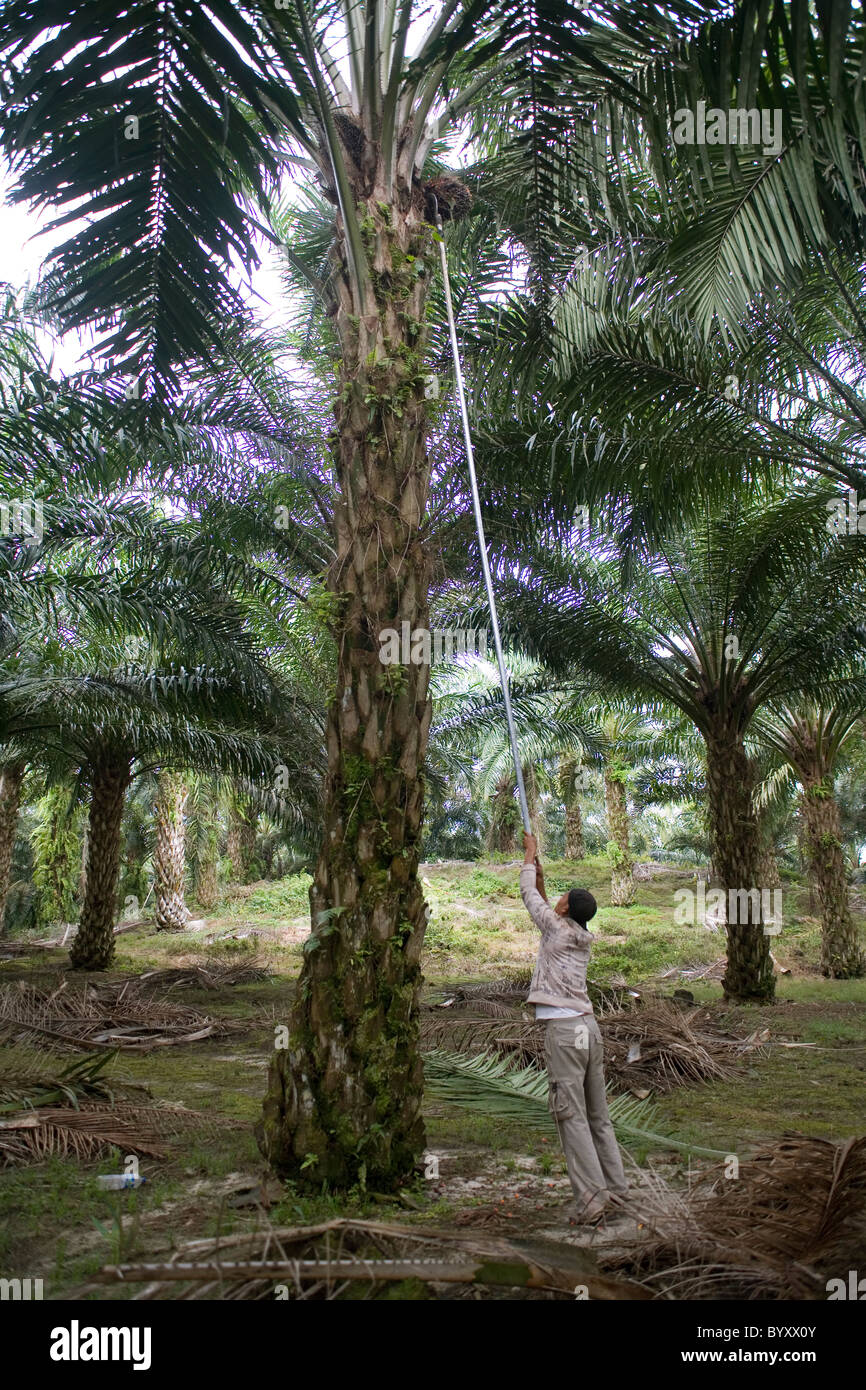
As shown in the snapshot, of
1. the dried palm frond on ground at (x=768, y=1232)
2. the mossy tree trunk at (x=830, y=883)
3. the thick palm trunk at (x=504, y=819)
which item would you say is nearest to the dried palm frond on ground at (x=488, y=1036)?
the dried palm frond on ground at (x=768, y=1232)

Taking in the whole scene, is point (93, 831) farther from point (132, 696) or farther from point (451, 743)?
point (451, 743)

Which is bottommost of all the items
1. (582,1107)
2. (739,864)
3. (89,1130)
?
(89,1130)

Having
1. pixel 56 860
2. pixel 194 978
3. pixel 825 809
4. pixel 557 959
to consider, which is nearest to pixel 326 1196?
pixel 557 959

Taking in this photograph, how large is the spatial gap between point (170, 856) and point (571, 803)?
565 inches

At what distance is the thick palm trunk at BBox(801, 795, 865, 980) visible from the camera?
1450cm

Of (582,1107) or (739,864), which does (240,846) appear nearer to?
(739,864)

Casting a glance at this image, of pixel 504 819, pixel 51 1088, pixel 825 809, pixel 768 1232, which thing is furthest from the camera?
pixel 504 819

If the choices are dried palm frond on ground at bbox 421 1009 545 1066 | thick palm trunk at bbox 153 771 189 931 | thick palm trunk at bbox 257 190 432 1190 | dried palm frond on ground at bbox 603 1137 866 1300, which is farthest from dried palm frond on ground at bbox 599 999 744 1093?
thick palm trunk at bbox 153 771 189 931

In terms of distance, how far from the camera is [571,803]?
30.4 meters

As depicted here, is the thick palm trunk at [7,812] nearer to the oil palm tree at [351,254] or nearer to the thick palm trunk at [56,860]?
the thick palm trunk at [56,860]

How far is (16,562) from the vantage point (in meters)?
8.49

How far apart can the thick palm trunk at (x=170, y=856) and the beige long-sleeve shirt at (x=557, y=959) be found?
662 inches

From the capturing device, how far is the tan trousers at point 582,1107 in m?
3.98

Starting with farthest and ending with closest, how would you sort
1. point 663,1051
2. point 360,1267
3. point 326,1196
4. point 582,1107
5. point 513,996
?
point 513,996 → point 663,1051 → point 582,1107 → point 326,1196 → point 360,1267
